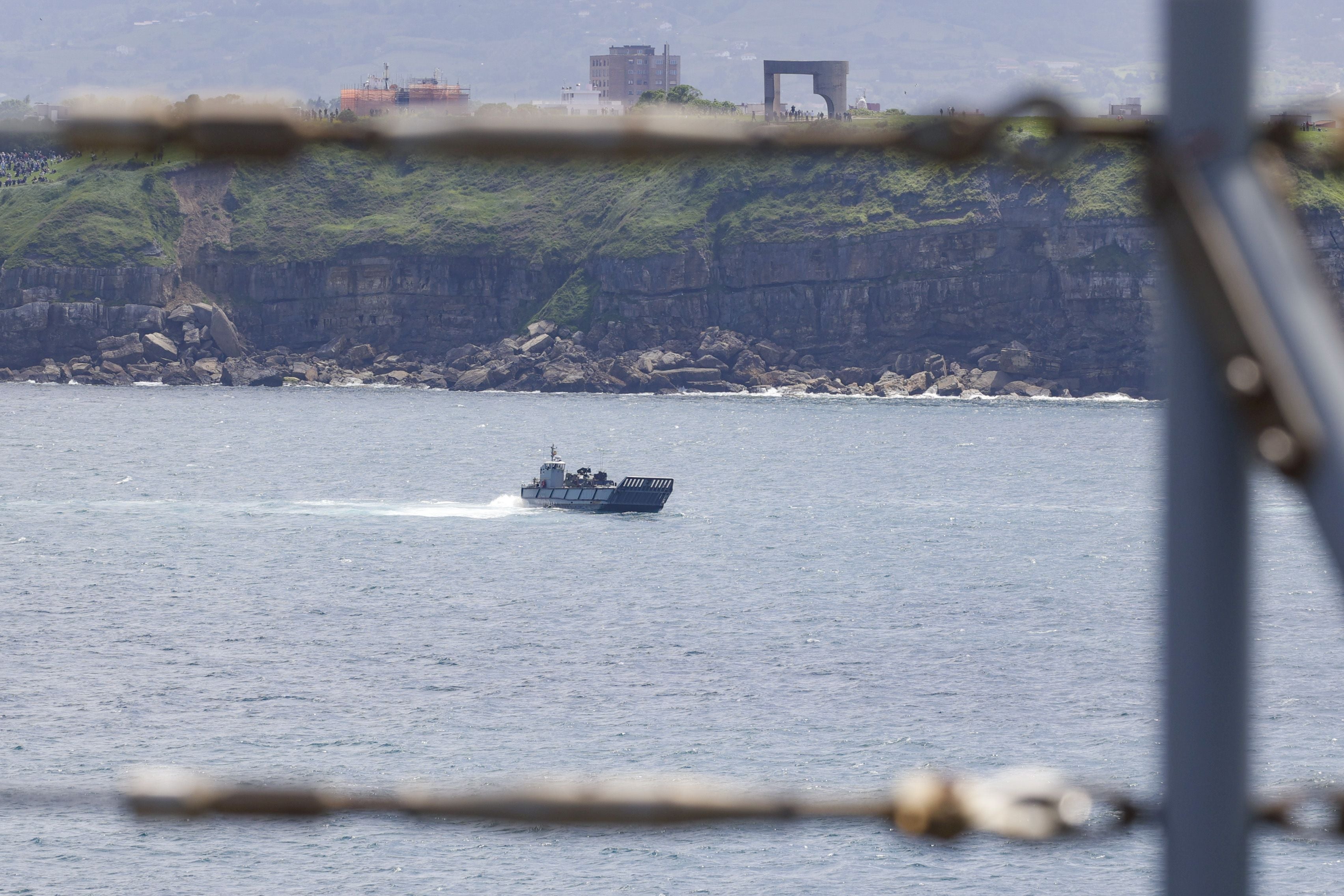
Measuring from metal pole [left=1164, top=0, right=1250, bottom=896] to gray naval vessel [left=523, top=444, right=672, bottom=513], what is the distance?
139422 millimetres

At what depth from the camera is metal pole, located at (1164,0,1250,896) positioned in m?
3.15

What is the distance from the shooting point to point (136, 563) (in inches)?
4788

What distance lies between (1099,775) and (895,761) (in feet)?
25.6

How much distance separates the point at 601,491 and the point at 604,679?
2684 inches

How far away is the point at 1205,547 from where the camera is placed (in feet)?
10.3

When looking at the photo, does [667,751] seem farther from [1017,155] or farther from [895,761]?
[1017,155]

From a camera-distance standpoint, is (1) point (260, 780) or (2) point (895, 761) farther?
(2) point (895, 761)

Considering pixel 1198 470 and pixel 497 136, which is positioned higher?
pixel 497 136

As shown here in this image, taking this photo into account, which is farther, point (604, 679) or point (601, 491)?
point (601, 491)

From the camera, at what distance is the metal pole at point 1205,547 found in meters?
3.15

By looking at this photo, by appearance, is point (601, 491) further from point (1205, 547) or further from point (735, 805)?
point (1205, 547)

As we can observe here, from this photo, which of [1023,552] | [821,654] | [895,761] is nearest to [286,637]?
[821,654]

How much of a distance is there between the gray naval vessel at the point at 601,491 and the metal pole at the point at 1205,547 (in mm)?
139422

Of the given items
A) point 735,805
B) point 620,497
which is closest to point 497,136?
Result: point 735,805
